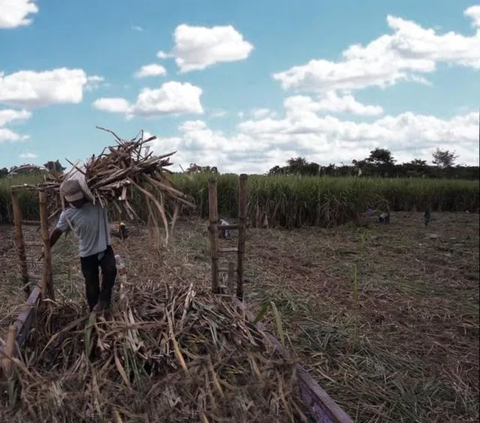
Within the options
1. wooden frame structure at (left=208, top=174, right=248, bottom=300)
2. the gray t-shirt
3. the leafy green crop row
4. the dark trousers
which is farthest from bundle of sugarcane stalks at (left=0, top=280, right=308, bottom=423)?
the leafy green crop row

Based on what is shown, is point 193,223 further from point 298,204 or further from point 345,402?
point 345,402

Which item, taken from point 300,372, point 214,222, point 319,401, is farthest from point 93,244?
point 319,401

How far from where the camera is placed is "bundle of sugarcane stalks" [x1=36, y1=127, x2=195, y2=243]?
273 cm

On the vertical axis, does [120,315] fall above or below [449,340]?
above

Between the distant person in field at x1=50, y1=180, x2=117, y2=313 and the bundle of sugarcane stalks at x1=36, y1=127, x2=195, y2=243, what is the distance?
0.14m

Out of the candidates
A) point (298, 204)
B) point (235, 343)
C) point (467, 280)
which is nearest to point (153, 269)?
point (235, 343)

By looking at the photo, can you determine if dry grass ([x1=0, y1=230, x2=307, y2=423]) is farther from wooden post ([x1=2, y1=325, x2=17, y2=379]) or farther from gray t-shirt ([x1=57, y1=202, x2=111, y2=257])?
gray t-shirt ([x1=57, y1=202, x2=111, y2=257])

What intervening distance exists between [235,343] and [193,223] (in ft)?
22.8

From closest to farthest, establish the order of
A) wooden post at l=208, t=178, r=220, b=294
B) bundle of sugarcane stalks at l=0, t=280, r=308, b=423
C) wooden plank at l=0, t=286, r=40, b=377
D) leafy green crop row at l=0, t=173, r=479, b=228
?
bundle of sugarcane stalks at l=0, t=280, r=308, b=423, wooden plank at l=0, t=286, r=40, b=377, wooden post at l=208, t=178, r=220, b=294, leafy green crop row at l=0, t=173, r=479, b=228

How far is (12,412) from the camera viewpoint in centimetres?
227

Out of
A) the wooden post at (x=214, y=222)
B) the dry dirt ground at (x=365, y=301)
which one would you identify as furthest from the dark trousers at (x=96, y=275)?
the wooden post at (x=214, y=222)

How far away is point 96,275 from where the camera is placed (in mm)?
3090

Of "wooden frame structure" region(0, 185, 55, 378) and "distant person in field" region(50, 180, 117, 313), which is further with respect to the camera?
"distant person in field" region(50, 180, 117, 313)

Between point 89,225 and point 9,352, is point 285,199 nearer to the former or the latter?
point 89,225
